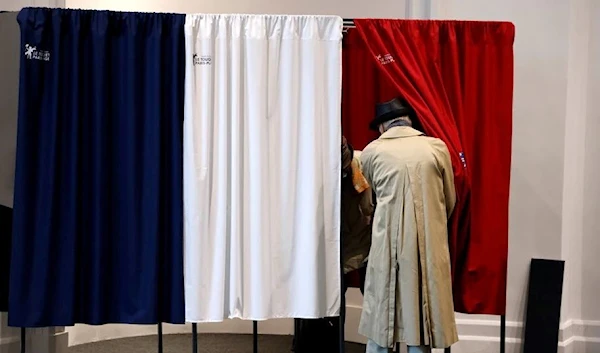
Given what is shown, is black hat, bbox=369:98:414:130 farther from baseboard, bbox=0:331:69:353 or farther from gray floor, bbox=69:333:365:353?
baseboard, bbox=0:331:69:353

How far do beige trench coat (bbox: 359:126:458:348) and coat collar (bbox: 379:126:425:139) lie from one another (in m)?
0.04

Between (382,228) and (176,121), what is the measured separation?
3.63 ft

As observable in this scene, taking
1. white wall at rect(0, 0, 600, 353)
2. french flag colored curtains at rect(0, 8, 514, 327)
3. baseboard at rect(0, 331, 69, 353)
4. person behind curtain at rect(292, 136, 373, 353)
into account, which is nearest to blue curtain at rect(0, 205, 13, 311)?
french flag colored curtains at rect(0, 8, 514, 327)

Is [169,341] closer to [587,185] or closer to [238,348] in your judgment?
[238,348]

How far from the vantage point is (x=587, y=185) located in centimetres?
381

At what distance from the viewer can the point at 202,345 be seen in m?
4.28

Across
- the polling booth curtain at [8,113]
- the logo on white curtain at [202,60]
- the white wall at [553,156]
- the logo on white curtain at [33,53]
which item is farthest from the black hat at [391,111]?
the polling booth curtain at [8,113]

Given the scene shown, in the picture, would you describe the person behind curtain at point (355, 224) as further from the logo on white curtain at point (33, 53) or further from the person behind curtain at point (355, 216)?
the logo on white curtain at point (33, 53)

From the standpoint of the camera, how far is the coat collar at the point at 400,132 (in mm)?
2775

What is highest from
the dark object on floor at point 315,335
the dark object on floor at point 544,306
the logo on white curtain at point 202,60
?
the logo on white curtain at point 202,60

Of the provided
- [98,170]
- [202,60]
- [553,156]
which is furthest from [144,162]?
[553,156]

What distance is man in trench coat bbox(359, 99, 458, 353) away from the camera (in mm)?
2635

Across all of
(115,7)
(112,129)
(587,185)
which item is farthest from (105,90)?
(587,185)

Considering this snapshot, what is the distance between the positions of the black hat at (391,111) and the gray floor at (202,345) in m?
1.90
